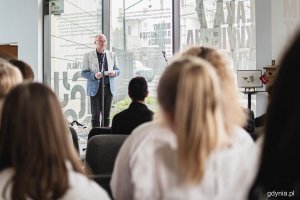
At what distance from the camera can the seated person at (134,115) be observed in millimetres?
3457

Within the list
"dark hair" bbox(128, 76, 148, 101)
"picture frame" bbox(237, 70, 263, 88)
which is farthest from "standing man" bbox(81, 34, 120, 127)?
"dark hair" bbox(128, 76, 148, 101)

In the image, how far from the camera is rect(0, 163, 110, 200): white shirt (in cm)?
137

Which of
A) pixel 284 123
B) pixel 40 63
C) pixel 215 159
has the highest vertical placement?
pixel 40 63

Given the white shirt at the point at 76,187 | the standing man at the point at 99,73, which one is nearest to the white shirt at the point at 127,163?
the white shirt at the point at 76,187

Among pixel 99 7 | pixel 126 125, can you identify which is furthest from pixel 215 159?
pixel 99 7

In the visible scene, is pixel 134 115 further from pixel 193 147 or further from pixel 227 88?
pixel 193 147

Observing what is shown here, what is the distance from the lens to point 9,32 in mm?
7535

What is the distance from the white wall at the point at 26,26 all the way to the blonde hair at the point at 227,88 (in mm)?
5937

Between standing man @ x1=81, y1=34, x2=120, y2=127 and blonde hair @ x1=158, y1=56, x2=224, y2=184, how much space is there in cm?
518

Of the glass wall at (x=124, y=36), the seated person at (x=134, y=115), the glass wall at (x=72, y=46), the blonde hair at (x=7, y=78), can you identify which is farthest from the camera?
the glass wall at (x=72, y=46)

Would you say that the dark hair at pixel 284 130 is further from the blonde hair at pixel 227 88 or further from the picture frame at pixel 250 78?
the picture frame at pixel 250 78

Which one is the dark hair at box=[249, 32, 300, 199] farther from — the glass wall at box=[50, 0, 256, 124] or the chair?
the glass wall at box=[50, 0, 256, 124]

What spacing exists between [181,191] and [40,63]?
6534mm

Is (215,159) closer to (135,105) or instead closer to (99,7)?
(135,105)
